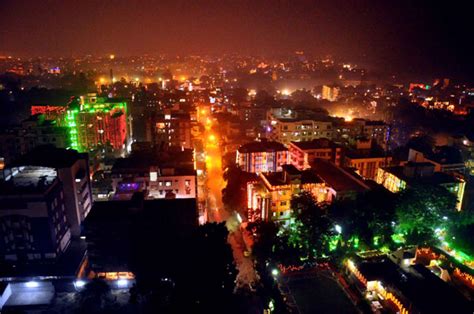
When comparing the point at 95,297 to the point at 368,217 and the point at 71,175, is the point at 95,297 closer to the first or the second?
the point at 71,175

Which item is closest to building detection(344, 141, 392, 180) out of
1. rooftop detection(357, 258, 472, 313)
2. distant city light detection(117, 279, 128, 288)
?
rooftop detection(357, 258, 472, 313)

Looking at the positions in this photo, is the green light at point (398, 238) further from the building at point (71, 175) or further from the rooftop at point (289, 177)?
the building at point (71, 175)

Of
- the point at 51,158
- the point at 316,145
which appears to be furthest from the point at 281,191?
the point at 51,158

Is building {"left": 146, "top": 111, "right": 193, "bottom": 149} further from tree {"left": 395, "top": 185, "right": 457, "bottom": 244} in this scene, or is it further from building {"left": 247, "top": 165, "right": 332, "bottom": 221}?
tree {"left": 395, "top": 185, "right": 457, "bottom": 244}

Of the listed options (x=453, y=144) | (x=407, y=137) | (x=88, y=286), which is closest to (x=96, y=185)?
(x=88, y=286)

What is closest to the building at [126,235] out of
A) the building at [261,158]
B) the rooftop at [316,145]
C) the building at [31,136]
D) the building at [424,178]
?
the building at [261,158]
